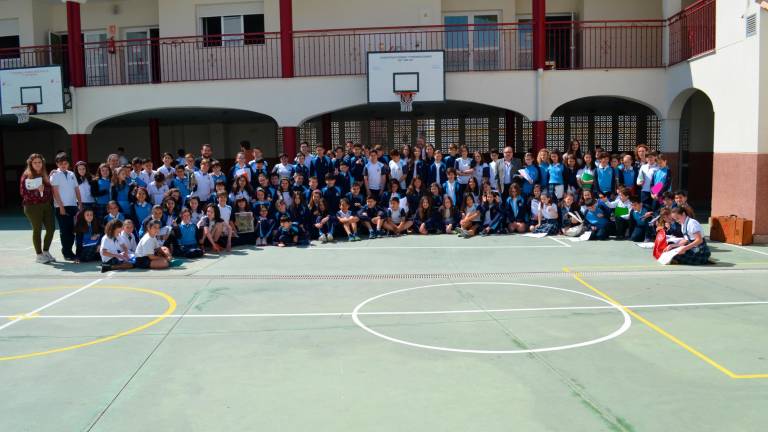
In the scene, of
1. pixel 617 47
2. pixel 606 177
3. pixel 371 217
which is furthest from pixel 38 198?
pixel 617 47

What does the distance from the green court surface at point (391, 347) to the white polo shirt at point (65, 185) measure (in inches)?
57.2

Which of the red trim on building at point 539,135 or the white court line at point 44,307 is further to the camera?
the red trim on building at point 539,135

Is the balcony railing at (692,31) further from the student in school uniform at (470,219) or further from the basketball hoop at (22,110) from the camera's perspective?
the basketball hoop at (22,110)

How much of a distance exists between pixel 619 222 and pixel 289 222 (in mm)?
6586

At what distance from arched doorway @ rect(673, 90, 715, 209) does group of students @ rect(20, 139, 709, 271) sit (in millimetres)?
7379

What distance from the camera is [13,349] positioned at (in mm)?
6766

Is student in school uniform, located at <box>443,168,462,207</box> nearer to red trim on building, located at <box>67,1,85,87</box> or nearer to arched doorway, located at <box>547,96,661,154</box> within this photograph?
arched doorway, located at <box>547,96,661,154</box>

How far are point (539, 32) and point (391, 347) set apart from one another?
11.9 m

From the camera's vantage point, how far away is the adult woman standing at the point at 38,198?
11.3 metres

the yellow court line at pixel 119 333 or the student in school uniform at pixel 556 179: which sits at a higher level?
the student in school uniform at pixel 556 179

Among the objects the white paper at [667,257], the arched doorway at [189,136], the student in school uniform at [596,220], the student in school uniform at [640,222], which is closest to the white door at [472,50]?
the student in school uniform at [596,220]

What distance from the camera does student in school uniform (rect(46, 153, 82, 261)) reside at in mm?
11586

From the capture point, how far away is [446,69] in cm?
1842

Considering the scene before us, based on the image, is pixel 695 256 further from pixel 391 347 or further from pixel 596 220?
pixel 391 347
